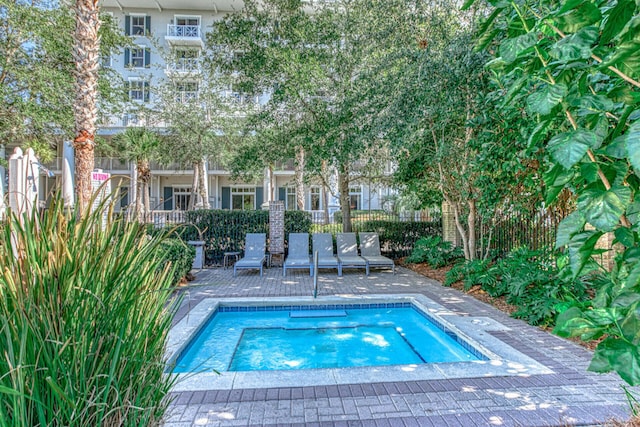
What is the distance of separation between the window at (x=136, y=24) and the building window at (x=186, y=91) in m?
8.91

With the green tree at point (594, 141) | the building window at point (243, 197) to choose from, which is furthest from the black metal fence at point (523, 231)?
the building window at point (243, 197)

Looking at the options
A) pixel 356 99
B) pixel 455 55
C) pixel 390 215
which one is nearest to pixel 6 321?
pixel 455 55

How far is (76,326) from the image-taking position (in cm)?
146

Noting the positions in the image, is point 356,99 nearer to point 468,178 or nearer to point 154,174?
point 468,178

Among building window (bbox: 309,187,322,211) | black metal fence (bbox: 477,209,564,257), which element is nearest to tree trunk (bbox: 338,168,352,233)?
black metal fence (bbox: 477,209,564,257)

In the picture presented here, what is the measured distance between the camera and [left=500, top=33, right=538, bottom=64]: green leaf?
55.8 inches

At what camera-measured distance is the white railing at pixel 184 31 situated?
23.1m

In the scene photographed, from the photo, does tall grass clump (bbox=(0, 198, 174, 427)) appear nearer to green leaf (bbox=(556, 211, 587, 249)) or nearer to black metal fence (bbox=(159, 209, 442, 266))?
green leaf (bbox=(556, 211, 587, 249))

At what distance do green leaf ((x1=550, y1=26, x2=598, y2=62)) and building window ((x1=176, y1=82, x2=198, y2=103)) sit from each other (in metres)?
17.9

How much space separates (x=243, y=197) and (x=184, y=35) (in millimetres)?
11227

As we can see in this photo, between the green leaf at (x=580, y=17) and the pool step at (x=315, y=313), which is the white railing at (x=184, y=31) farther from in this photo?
the green leaf at (x=580, y=17)

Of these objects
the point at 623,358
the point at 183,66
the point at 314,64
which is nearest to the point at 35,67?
the point at 183,66

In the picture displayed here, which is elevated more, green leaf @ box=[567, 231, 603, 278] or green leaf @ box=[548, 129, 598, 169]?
green leaf @ box=[548, 129, 598, 169]

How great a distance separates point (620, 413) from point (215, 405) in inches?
124
